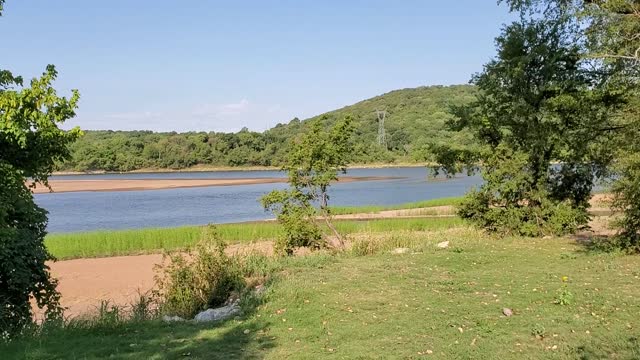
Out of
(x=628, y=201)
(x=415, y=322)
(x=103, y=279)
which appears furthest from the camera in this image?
(x=103, y=279)

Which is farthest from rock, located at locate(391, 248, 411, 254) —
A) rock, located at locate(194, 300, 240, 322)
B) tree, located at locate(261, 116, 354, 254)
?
rock, located at locate(194, 300, 240, 322)

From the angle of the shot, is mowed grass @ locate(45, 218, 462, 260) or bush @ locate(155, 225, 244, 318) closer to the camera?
bush @ locate(155, 225, 244, 318)

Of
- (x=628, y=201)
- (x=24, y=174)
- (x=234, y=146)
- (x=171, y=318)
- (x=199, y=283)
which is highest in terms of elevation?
(x=234, y=146)

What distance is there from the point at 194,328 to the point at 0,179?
3.54m

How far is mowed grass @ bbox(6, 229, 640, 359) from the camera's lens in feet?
20.9

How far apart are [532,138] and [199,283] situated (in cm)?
1073

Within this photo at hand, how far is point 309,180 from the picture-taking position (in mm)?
16625

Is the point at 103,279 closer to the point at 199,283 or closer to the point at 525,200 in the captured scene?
the point at 199,283

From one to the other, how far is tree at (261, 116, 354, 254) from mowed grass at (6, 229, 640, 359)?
419 centimetres

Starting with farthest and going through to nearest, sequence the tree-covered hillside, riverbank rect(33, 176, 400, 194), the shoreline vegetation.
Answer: the tree-covered hillside → riverbank rect(33, 176, 400, 194) → the shoreline vegetation

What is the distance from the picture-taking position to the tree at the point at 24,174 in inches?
309

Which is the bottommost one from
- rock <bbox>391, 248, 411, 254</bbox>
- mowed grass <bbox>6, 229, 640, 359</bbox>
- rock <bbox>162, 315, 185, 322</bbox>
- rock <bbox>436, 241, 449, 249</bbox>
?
rock <bbox>391, 248, 411, 254</bbox>

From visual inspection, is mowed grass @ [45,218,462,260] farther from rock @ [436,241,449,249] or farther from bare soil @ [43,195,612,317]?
rock @ [436,241,449,249]

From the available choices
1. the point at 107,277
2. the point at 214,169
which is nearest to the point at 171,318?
the point at 107,277
